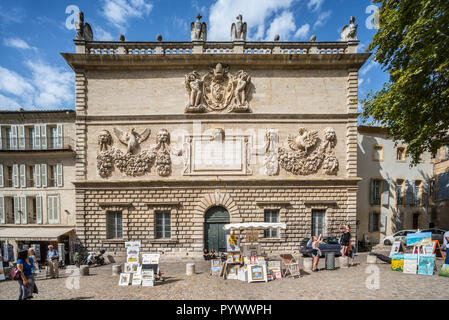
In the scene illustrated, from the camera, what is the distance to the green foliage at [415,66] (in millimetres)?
8367

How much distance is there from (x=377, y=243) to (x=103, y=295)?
19.4 metres

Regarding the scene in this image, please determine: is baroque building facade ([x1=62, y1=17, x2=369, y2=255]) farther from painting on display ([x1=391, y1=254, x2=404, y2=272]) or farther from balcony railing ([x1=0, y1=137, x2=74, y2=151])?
painting on display ([x1=391, y1=254, x2=404, y2=272])

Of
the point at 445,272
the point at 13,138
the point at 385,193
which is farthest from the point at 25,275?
the point at 385,193

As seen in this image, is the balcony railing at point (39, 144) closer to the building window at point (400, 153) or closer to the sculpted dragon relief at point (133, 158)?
the sculpted dragon relief at point (133, 158)

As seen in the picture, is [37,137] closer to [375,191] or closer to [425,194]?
[375,191]

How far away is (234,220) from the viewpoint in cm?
1313

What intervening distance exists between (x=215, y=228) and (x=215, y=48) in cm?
1181

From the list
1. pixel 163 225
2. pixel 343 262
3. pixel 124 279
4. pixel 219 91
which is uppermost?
pixel 219 91

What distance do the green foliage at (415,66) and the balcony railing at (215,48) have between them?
323 centimetres

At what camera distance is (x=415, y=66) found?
9.02m

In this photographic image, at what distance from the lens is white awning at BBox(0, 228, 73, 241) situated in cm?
1295

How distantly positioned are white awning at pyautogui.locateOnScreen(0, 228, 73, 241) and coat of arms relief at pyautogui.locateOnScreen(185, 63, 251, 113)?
11.4 meters

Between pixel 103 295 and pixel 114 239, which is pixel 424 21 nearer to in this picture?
pixel 103 295

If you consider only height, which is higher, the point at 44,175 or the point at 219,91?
the point at 219,91
